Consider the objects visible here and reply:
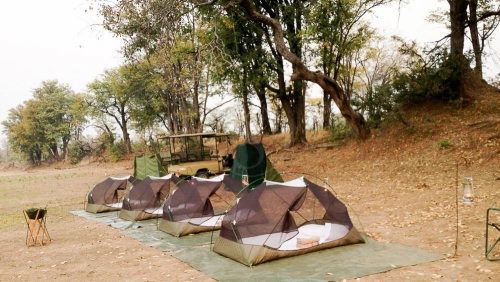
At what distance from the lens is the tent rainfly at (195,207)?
10.5 metres

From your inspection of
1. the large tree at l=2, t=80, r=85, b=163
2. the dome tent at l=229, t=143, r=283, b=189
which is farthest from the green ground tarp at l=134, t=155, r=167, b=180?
the large tree at l=2, t=80, r=85, b=163

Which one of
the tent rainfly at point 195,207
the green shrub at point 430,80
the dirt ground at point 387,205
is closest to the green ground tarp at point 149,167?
the dirt ground at point 387,205

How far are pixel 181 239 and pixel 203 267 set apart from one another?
2.57 m

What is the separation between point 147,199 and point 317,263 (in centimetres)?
707

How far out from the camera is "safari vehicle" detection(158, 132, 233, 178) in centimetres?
1762

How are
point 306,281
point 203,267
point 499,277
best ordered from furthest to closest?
point 203,267, point 306,281, point 499,277

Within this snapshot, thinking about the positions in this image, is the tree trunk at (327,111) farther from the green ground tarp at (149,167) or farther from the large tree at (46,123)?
the large tree at (46,123)

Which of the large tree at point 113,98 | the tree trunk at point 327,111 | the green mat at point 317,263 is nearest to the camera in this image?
the green mat at point 317,263

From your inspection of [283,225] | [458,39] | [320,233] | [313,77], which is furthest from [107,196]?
[458,39]

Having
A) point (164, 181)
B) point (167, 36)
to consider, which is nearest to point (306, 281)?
point (164, 181)

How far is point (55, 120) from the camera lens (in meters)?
57.0

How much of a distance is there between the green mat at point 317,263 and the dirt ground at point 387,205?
0.28 metres

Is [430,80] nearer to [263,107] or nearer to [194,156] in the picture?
[194,156]

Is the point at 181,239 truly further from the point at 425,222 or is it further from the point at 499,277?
the point at 499,277
